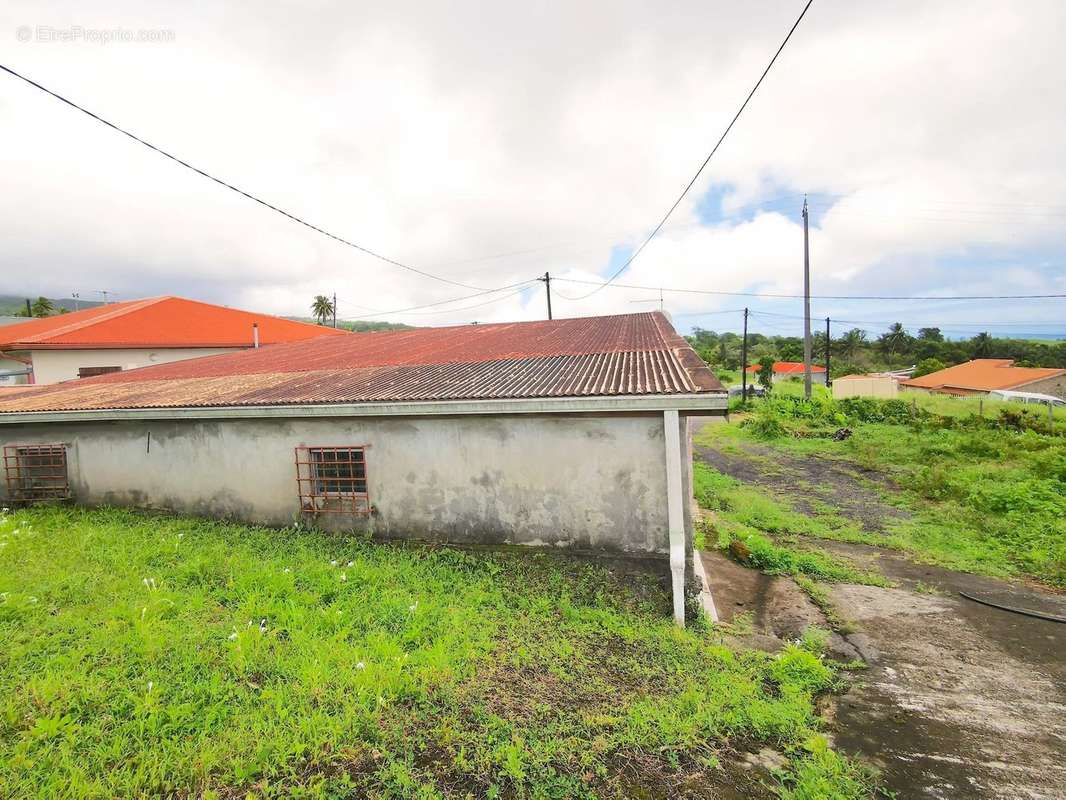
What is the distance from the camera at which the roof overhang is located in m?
5.19


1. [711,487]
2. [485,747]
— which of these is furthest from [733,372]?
[485,747]

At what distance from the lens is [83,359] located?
17203 millimetres

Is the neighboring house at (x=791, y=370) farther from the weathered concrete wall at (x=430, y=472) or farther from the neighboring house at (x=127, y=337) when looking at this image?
the weathered concrete wall at (x=430, y=472)

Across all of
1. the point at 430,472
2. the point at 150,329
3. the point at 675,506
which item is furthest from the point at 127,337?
the point at 675,506

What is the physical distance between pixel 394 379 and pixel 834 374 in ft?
184

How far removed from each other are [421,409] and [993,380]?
1833 inches

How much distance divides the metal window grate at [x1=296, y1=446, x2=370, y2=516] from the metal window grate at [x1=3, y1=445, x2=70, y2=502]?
14.8 ft

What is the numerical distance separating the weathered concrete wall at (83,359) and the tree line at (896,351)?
157 feet

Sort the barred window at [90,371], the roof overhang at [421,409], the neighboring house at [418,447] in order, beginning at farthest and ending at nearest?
the barred window at [90,371] < the neighboring house at [418,447] < the roof overhang at [421,409]

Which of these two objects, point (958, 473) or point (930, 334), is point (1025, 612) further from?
point (930, 334)

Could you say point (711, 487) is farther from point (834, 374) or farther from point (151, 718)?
point (834, 374)

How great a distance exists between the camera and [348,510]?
6867 mm

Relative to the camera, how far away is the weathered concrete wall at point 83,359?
1633 cm

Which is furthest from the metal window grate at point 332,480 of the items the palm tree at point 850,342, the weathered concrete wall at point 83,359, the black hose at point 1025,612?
the palm tree at point 850,342
